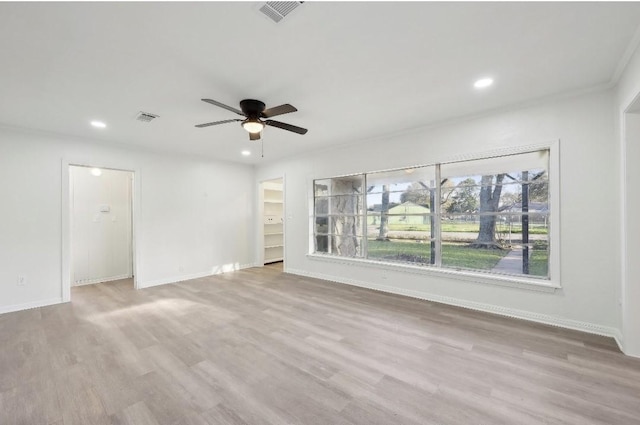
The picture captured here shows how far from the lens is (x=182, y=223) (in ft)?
18.1

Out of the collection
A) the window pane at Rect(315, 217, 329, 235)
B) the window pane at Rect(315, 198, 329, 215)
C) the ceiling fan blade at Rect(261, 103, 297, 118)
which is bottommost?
the window pane at Rect(315, 217, 329, 235)

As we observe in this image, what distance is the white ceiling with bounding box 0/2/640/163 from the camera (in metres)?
1.79

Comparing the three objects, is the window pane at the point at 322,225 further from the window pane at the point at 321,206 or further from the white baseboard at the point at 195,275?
the white baseboard at the point at 195,275

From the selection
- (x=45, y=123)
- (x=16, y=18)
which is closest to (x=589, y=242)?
(x=16, y=18)

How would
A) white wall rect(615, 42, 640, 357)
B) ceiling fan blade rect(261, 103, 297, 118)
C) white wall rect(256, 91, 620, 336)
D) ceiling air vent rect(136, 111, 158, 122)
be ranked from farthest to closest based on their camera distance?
ceiling air vent rect(136, 111, 158, 122) < white wall rect(256, 91, 620, 336) < ceiling fan blade rect(261, 103, 297, 118) < white wall rect(615, 42, 640, 357)

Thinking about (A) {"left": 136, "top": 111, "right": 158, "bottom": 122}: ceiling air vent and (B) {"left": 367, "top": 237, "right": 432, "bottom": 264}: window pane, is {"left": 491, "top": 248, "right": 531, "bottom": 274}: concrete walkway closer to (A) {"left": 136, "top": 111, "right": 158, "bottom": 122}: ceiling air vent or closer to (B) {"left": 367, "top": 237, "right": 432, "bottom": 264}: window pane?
(B) {"left": 367, "top": 237, "right": 432, "bottom": 264}: window pane

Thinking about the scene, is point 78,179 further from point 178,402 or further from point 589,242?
point 589,242

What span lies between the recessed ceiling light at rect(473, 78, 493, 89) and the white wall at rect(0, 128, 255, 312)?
5.18 meters

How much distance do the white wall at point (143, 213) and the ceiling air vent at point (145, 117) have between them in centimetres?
167

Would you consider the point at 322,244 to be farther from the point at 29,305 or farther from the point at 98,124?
the point at 29,305

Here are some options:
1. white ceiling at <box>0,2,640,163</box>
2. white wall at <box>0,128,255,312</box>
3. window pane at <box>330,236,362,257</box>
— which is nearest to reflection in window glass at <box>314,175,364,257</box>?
window pane at <box>330,236,362,257</box>

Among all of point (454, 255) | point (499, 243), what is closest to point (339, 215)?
point (454, 255)

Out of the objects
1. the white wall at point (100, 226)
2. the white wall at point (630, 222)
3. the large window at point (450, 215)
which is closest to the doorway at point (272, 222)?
the large window at point (450, 215)

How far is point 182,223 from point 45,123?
2521mm
